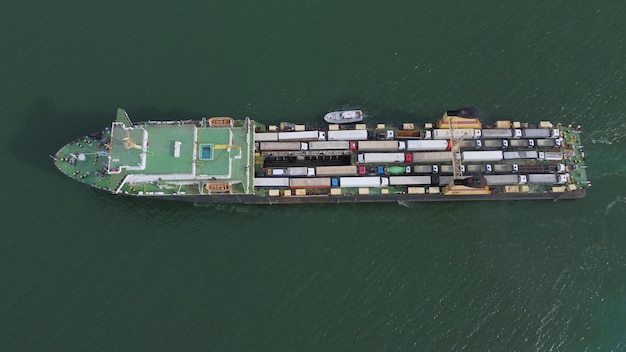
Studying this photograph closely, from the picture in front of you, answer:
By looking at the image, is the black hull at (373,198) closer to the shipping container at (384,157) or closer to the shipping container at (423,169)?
the shipping container at (423,169)

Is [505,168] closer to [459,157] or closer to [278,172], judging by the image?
[459,157]

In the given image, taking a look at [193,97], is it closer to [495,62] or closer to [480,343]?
[495,62]

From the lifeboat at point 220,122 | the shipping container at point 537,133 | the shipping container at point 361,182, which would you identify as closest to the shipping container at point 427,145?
the shipping container at point 361,182

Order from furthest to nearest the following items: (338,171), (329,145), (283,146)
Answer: (329,145) < (283,146) < (338,171)

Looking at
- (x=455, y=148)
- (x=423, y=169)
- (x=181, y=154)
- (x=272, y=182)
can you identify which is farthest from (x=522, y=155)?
(x=181, y=154)

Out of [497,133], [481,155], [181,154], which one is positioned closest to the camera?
[181,154]

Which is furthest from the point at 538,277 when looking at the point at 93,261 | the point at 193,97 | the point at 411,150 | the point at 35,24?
the point at 35,24

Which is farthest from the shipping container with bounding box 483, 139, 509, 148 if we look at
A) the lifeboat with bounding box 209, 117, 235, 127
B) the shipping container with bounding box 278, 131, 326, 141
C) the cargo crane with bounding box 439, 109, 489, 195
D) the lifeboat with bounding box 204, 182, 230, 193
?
the lifeboat with bounding box 204, 182, 230, 193
